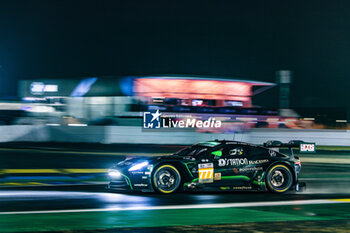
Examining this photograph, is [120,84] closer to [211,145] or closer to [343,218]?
[211,145]

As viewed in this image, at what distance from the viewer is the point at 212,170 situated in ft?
30.2

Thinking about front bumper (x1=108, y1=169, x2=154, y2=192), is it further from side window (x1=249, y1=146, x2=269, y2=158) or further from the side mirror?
side window (x1=249, y1=146, x2=269, y2=158)

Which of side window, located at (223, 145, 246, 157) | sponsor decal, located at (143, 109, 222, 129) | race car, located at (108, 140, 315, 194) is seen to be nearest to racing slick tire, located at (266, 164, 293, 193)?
race car, located at (108, 140, 315, 194)

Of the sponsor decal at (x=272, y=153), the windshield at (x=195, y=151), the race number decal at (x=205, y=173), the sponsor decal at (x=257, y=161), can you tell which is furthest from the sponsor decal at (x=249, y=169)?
the windshield at (x=195, y=151)

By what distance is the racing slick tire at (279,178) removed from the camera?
376 inches

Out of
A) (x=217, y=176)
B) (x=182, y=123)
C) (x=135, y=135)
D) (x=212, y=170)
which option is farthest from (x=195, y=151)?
(x=182, y=123)

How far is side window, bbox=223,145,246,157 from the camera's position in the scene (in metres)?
9.45

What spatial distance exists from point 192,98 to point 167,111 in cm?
1368

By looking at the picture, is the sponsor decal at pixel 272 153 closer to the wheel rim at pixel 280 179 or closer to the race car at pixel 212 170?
the race car at pixel 212 170

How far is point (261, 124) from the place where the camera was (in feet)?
140

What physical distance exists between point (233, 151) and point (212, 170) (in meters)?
0.67

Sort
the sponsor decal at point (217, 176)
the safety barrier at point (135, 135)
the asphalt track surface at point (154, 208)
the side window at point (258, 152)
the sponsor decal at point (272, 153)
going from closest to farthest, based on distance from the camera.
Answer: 1. the asphalt track surface at point (154, 208)
2. the sponsor decal at point (217, 176)
3. the side window at point (258, 152)
4. the sponsor decal at point (272, 153)
5. the safety barrier at point (135, 135)

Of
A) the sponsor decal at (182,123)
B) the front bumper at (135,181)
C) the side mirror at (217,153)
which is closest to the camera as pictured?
the front bumper at (135,181)

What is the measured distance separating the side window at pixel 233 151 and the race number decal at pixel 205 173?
17.7 inches
